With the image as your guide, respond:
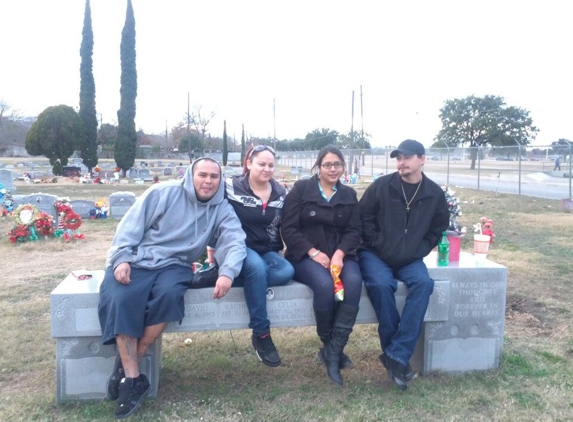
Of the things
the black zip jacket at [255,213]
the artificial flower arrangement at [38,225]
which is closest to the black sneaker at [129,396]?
the black zip jacket at [255,213]

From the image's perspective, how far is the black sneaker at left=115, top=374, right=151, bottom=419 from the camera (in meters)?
3.27

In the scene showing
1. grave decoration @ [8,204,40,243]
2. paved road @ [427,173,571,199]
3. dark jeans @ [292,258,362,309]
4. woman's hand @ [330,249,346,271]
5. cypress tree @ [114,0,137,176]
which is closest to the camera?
dark jeans @ [292,258,362,309]

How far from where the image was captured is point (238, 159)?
61.8 metres

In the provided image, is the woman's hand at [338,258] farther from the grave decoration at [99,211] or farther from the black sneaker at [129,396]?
the grave decoration at [99,211]

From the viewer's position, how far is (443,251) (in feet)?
13.3

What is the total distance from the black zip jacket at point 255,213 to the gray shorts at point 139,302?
26.3 inches

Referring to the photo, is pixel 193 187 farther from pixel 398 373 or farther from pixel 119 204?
pixel 119 204

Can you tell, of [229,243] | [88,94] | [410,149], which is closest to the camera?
[229,243]

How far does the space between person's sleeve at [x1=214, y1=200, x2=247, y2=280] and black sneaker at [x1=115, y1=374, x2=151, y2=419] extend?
83 centimetres

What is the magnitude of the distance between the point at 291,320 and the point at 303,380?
50 centimetres

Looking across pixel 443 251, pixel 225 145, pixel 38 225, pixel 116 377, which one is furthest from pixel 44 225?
pixel 225 145

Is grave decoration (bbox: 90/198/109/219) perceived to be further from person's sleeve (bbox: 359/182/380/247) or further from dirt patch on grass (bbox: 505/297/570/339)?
person's sleeve (bbox: 359/182/380/247)

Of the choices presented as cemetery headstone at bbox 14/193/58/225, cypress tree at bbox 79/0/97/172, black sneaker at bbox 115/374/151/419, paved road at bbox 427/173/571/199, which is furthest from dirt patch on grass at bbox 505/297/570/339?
cypress tree at bbox 79/0/97/172

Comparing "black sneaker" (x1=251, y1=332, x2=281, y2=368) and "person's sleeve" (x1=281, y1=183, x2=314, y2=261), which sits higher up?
"person's sleeve" (x1=281, y1=183, x2=314, y2=261)
